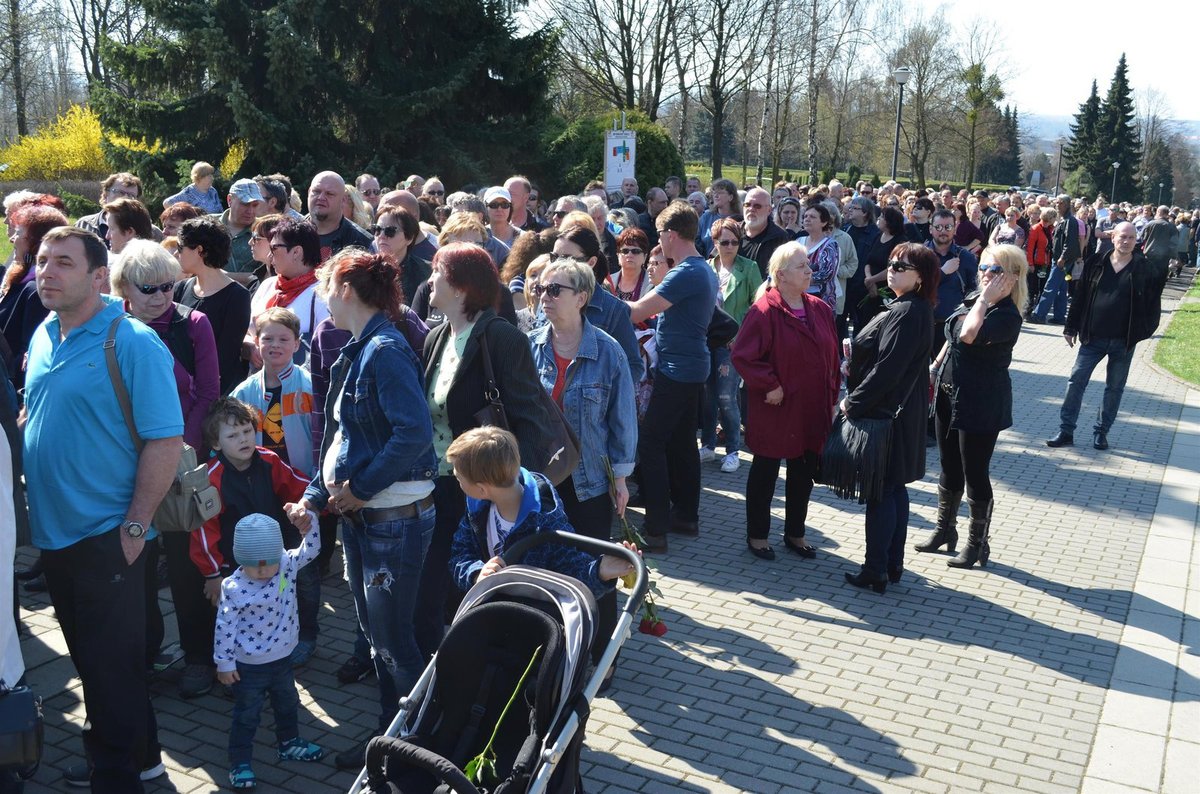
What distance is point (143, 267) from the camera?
4844mm

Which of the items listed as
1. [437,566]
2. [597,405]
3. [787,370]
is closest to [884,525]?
[787,370]

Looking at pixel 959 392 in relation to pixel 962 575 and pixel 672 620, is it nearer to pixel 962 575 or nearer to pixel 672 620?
pixel 962 575

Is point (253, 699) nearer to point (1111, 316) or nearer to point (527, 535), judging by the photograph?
point (527, 535)

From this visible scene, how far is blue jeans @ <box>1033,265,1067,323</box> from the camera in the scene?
20219 millimetres

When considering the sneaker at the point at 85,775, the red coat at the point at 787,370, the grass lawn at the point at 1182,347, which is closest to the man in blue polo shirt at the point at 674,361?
the red coat at the point at 787,370

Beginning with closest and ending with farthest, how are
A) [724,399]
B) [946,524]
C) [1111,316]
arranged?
[946,524] → [724,399] → [1111,316]

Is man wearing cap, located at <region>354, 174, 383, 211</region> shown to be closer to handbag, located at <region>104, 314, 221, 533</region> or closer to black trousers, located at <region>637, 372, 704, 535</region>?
black trousers, located at <region>637, 372, 704, 535</region>

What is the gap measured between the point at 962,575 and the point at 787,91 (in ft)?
133

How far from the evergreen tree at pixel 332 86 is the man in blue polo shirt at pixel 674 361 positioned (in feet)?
40.4

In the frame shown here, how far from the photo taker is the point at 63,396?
Answer: 12.7ft

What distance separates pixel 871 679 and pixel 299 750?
9.31 ft

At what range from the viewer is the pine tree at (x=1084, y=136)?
254ft

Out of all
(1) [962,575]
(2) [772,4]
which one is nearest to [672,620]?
(1) [962,575]

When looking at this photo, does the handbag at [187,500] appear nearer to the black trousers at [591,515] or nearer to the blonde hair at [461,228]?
the black trousers at [591,515]
